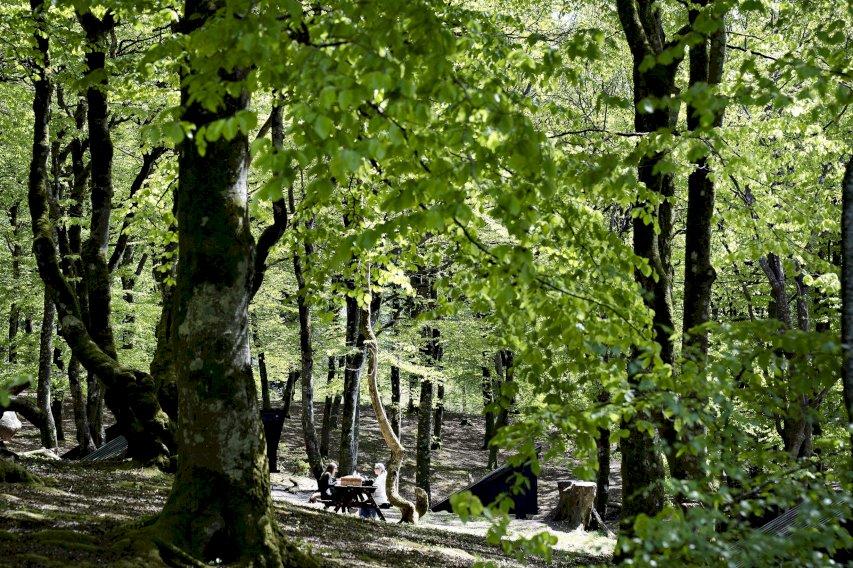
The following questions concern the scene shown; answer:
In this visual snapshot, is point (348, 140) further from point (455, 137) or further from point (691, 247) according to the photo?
point (691, 247)

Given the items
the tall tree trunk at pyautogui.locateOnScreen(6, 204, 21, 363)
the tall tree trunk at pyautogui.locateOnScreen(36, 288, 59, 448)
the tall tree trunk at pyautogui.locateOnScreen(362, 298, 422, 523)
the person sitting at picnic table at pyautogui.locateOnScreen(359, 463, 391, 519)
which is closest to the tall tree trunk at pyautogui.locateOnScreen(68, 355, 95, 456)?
the tall tree trunk at pyautogui.locateOnScreen(36, 288, 59, 448)

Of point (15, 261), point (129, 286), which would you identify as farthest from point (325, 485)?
point (15, 261)

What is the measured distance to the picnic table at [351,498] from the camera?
1452 centimetres

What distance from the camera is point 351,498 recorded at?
14.6 m

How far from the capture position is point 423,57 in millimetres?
3850

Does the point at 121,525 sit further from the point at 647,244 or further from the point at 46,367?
the point at 46,367

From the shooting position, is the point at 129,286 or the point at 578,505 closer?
the point at 578,505

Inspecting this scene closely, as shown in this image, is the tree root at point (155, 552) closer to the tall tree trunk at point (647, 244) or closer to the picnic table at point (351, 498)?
the tall tree trunk at point (647, 244)

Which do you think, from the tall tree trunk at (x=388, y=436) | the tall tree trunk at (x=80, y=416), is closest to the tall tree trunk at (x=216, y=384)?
the tall tree trunk at (x=388, y=436)

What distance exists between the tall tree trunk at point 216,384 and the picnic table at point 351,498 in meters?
8.92

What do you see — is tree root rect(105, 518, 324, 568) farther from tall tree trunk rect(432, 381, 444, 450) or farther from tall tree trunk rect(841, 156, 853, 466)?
tall tree trunk rect(432, 381, 444, 450)

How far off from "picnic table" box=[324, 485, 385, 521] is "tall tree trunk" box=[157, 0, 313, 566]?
892 centimetres

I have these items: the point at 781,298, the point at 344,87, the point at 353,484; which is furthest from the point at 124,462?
the point at 781,298

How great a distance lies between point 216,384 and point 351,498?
32.2ft
